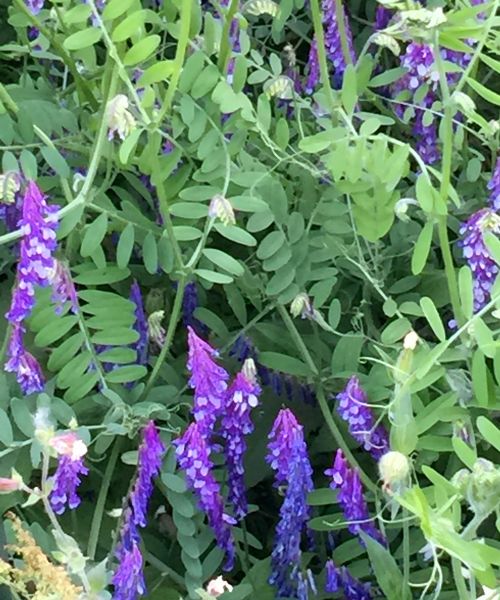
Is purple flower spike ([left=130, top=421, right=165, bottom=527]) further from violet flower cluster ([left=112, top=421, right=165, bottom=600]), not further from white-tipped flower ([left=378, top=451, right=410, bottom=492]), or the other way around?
white-tipped flower ([left=378, top=451, right=410, bottom=492])

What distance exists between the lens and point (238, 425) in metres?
0.70

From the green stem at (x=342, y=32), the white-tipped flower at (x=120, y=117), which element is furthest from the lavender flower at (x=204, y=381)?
the green stem at (x=342, y=32)

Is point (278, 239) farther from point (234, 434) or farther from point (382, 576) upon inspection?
point (382, 576)

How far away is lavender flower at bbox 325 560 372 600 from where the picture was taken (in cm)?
72

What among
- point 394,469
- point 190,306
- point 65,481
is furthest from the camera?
point 190,306

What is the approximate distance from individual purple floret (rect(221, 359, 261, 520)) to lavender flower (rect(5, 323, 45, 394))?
13cm

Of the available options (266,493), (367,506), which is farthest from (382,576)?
(266,493)

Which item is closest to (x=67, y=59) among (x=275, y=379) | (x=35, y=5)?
(x=35, y=5)

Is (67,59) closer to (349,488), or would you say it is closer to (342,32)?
(342,32)

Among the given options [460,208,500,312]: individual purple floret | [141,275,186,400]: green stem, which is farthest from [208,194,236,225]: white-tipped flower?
[460,208,500,312]: individual purple floret

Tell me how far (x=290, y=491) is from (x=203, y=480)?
0.19 feet

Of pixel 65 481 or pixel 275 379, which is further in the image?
pixel 275 379

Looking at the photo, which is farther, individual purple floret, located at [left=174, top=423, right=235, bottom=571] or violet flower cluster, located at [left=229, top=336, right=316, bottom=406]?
violet flower cluster, located at [left=229, top=336, right=316, bottom=406]

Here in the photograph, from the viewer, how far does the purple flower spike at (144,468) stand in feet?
2.20
